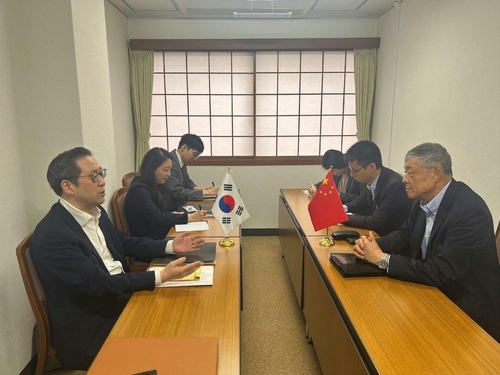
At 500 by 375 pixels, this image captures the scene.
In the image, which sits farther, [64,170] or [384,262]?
[384,262]

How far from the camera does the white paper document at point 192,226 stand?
249cm

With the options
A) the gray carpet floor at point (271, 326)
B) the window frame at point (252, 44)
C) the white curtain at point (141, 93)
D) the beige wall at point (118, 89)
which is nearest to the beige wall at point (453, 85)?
the beige wall at point (118, 89)

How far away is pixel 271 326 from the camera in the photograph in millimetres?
2719

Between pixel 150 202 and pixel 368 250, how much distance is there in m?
1.47

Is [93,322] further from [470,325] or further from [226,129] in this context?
[226,129]

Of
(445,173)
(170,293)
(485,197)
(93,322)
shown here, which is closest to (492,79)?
(485,197)

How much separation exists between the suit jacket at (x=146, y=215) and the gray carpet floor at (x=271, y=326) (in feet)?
3.08

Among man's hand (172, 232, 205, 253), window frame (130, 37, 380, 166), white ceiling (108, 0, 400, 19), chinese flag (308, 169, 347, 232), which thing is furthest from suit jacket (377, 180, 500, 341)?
window frame (130, 37, 380, 166)

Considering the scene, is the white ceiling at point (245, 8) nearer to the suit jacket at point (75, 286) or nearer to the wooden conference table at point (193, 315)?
the suit jacket at point (75, 286)

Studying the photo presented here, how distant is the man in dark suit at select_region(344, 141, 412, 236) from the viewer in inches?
96.3

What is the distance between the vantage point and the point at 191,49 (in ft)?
14.7

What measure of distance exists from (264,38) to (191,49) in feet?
3.03

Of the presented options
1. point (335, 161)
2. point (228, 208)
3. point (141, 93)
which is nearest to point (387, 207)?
point (228, 208)

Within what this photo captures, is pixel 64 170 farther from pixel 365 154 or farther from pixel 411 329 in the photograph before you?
pixel 365 154
